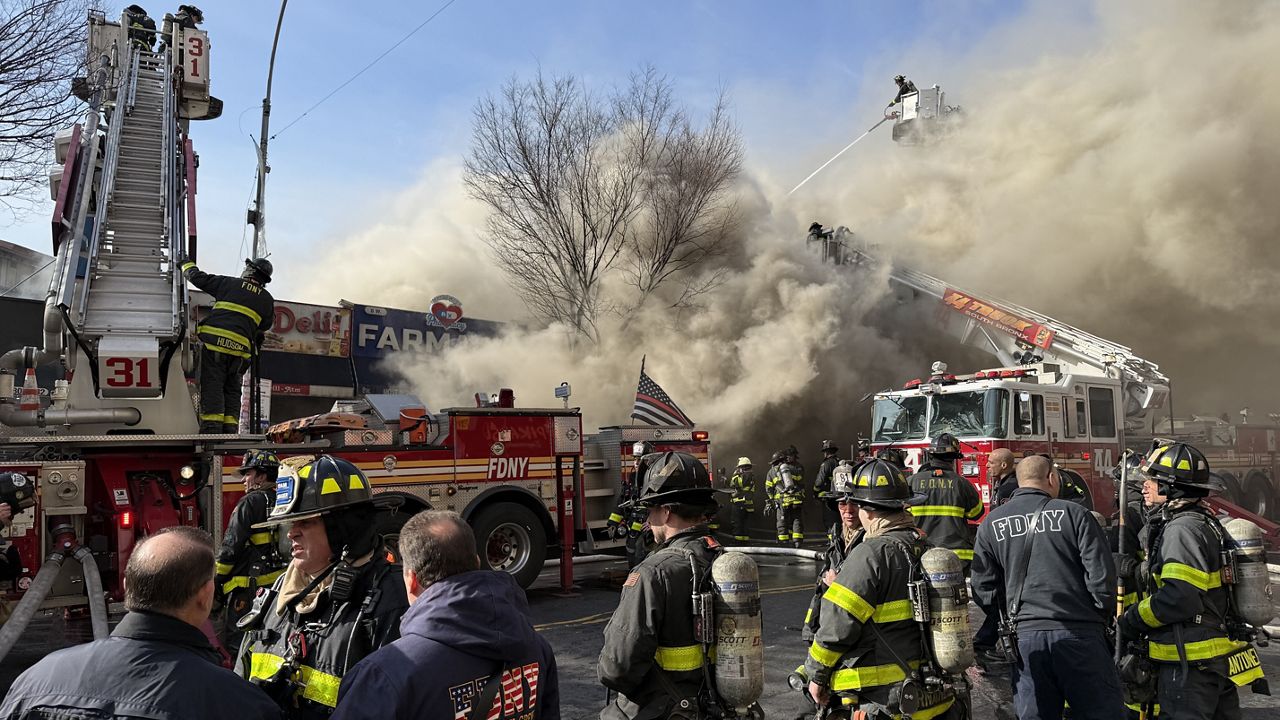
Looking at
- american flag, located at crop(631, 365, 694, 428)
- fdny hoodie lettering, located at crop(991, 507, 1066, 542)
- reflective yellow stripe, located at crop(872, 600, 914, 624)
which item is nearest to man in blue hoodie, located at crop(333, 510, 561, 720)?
reflective yellow stripe, located at crop(872, 600, 914, 624)

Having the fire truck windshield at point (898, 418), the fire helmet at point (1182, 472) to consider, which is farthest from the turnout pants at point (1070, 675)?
the fire truck windshield at point (898, 418)

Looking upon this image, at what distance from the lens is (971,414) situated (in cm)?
1124

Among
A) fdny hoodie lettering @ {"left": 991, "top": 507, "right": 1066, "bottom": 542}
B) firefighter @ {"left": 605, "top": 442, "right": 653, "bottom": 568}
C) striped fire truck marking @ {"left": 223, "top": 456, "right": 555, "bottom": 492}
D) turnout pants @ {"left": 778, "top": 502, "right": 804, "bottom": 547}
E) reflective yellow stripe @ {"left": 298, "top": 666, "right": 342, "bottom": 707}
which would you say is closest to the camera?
reflective yellow stripe @ {"left": 298, "top": 666, "right": 342, "bottom": 707}

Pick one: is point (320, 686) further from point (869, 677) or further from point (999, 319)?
point (999, 319)

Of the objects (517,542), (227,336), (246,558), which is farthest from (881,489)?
(227,336)

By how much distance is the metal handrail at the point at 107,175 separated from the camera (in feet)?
25.6

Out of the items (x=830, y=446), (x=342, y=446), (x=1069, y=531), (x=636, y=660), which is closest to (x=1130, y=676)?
(x=1069, y=531)

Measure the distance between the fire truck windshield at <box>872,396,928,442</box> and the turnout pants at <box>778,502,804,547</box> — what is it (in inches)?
69.0

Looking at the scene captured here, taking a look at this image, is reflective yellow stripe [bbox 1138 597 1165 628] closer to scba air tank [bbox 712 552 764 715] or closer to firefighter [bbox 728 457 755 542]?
scba air tank [bbox 712 552 764 715]

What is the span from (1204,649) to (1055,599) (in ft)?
2.31

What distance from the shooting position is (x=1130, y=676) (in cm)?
422

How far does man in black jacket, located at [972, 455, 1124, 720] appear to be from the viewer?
4.00 metres

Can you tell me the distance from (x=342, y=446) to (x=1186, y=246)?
16627 millimetres

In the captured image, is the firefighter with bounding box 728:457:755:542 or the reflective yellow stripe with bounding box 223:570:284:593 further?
the firefighter with bounding box 728:457:755:542
